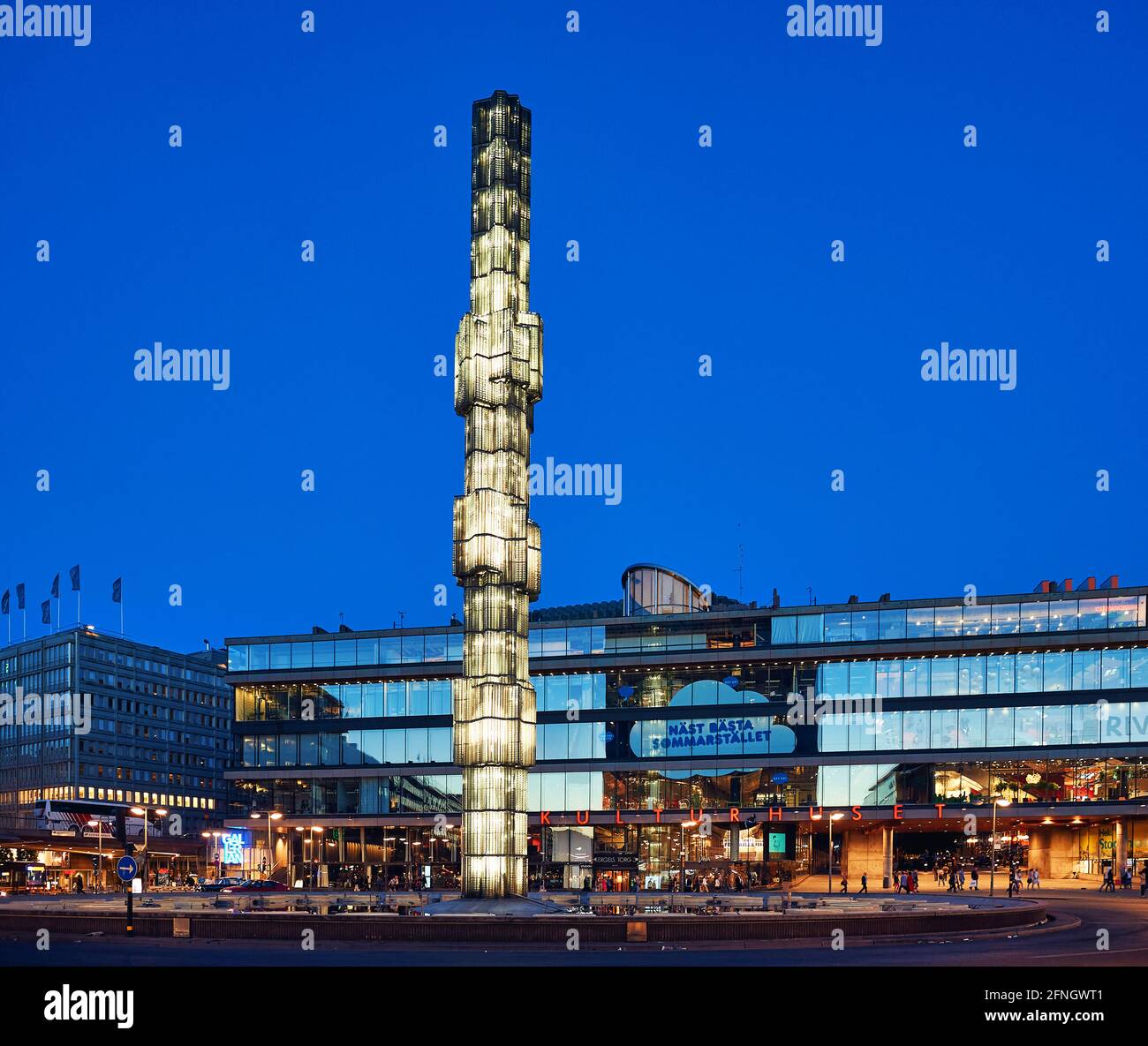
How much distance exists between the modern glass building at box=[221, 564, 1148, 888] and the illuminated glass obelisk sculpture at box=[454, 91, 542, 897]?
151 feet

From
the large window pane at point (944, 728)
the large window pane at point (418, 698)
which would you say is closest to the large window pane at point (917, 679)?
the large window pane at point (944, 728)

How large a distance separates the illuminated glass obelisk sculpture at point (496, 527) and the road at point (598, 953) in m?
10.2

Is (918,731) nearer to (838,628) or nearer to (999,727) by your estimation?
(999,727)

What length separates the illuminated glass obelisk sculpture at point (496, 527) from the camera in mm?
54062

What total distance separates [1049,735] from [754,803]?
22.4 meters

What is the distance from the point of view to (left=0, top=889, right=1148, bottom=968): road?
1492 inches

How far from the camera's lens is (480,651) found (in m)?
54.9

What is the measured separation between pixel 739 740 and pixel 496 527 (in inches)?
2176

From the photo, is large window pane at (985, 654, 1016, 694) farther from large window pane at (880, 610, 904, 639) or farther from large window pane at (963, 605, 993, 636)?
large window pane at (880, 610, 904, 639)

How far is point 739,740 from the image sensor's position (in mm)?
105750

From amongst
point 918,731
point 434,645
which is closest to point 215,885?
point 434,645

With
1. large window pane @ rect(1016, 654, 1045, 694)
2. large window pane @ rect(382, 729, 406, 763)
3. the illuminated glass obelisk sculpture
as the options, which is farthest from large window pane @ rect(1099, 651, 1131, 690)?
the illuminated glass obelisk sculpture
